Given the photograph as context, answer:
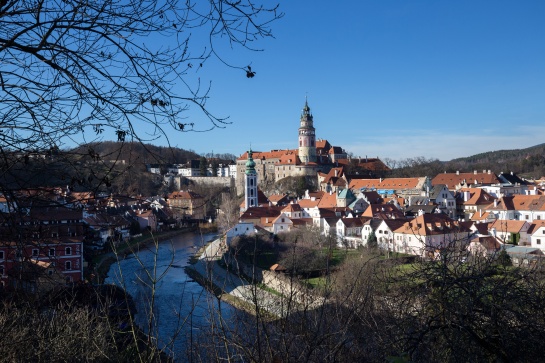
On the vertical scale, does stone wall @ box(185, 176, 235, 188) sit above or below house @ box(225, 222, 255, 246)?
above

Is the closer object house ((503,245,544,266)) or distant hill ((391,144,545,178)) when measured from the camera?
house ((503,245,544,266))

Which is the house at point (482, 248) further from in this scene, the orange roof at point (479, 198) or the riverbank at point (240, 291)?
the orange roof at point (479, 198)

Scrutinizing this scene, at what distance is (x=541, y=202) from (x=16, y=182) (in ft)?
89.5

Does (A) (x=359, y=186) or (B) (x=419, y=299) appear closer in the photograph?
(B) (x=419, y=299)

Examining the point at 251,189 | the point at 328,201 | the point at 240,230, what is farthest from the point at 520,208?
the point at 251,189

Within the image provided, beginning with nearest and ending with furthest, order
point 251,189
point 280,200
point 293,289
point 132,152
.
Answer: point 132,152
point 293,289
point 251,189
point 280,200

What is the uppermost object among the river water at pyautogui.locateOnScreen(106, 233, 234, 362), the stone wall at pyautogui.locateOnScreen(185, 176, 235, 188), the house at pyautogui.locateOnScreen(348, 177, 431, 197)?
the stone wall at pyautogui.locateOnScreen(185, 176, 235, 188)

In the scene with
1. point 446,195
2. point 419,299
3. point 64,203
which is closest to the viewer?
point 64,203

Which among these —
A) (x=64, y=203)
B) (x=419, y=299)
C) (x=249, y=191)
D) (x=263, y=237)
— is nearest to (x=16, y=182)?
(x=64, y=203)

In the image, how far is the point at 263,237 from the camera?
2142cm

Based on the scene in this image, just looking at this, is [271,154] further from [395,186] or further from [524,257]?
[524,257]

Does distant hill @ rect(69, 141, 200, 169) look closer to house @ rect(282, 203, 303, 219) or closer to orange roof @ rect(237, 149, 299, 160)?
house @ rect(282, 203, 303, 219)

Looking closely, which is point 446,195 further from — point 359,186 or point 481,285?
point 481,285

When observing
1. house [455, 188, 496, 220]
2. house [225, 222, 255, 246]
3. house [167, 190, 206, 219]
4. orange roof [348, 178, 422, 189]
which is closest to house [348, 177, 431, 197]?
orange roof [348, 178, 422, 189]
